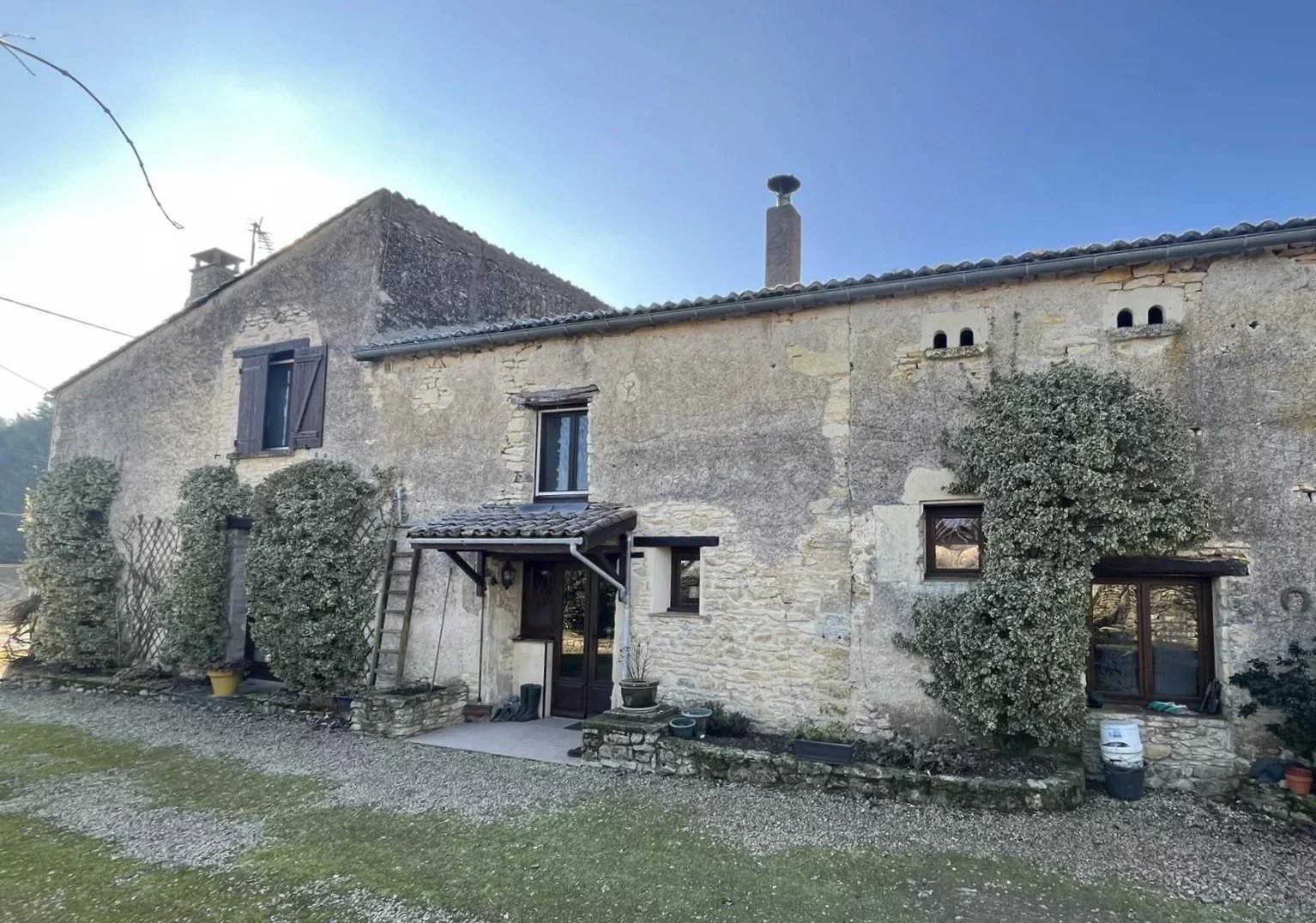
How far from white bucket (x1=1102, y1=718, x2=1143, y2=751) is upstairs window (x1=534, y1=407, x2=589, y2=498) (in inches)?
235

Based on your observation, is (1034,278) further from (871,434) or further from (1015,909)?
(1015,909)

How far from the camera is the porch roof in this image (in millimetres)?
8195

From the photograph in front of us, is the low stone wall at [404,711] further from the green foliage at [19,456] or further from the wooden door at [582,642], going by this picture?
the green foliage at [19,456]

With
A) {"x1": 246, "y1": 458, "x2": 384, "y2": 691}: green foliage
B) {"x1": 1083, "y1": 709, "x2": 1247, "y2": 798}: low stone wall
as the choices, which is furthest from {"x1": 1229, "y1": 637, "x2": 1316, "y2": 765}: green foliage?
{"x1": 246, "y1": 458, "x2": 384, "y2": 691}: green foliage

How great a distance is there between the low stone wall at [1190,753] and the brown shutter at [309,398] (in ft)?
33.9

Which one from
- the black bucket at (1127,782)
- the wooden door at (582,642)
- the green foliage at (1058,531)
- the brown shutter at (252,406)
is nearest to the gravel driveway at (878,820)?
the black bucket at (1127,782)

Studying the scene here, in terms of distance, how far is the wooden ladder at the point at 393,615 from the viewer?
9.87 metres

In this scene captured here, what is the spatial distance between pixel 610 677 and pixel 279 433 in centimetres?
655

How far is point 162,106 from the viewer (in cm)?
358

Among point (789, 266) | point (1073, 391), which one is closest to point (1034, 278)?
point (1073, 391)

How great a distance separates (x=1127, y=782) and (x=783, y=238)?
808 cm

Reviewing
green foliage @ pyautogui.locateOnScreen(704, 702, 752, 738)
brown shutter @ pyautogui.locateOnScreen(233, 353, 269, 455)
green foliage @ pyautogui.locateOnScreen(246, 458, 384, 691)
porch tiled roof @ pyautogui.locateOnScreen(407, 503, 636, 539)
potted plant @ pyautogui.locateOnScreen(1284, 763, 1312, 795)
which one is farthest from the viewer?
brown shutter @ pyautogui.locateOnScreen(233, 353, 269, 455)

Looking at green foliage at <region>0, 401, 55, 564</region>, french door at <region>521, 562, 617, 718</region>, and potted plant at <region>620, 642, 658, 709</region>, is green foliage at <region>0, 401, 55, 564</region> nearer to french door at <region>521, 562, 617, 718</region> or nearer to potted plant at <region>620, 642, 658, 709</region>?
french door at <region>521, 562, 617, 718</region>

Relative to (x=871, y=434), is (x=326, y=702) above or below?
below
